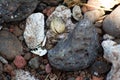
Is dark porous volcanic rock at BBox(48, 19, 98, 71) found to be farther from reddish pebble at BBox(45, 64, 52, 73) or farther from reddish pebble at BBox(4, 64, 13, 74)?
reddish pebble at BBox(4, 64, 13, 74)

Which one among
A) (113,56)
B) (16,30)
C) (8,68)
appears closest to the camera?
(113,56)

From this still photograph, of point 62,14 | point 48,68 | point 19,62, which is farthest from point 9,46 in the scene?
point 62,14

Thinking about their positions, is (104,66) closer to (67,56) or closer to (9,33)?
(67,56)

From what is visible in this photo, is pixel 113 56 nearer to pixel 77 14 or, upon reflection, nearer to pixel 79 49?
pixel 79 49

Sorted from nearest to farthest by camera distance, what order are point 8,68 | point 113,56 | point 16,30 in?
point 113,56
point 8,68
point 16,30

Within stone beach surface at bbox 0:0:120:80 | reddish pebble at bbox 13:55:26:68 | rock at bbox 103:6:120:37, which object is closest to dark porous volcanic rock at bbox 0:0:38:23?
stone beach surface at bbox 0:0:120:80

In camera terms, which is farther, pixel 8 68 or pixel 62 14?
pixel 62 14
